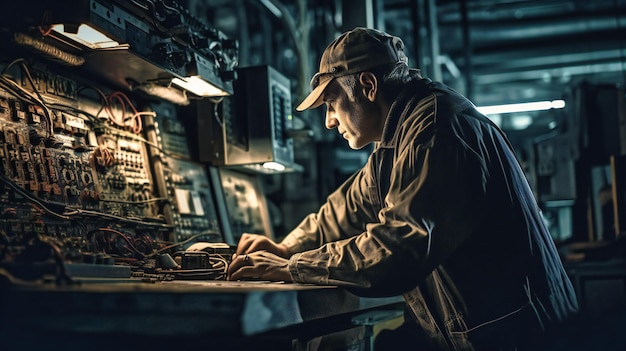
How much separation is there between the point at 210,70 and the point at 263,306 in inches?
53.7

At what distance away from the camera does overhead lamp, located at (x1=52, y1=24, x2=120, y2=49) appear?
6.42ft

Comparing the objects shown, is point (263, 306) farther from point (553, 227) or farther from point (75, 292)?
point (553, 227)

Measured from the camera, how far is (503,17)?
6480mm

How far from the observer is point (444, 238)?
176 centimetres

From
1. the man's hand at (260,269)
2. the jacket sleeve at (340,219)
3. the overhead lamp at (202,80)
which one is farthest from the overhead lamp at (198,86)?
the man's hand at (260,269)

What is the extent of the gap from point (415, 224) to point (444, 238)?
98mm

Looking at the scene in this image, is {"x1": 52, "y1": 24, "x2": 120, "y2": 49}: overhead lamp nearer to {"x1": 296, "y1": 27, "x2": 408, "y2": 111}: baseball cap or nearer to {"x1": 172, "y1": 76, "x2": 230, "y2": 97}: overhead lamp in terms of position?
{"x1": 172, "y1": 76, "x2": 230, "y2": 97}: overhead lamp

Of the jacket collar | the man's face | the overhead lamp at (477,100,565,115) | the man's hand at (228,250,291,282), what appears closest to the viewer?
the man's hand at (228,250,291,282)

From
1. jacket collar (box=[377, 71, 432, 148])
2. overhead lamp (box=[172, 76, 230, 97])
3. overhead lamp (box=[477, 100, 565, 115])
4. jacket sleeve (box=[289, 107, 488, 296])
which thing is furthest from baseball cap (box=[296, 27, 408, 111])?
overhead lamp (box=[477, 100, 565, 115])

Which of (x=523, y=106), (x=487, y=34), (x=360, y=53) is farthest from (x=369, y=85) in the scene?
(x=487, y=34)

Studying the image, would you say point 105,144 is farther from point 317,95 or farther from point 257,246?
point 317,95

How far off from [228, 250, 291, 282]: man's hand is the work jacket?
31 millimetres

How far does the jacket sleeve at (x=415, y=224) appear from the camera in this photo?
1.72 m

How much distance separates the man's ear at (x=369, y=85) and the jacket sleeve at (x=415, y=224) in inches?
15.1
